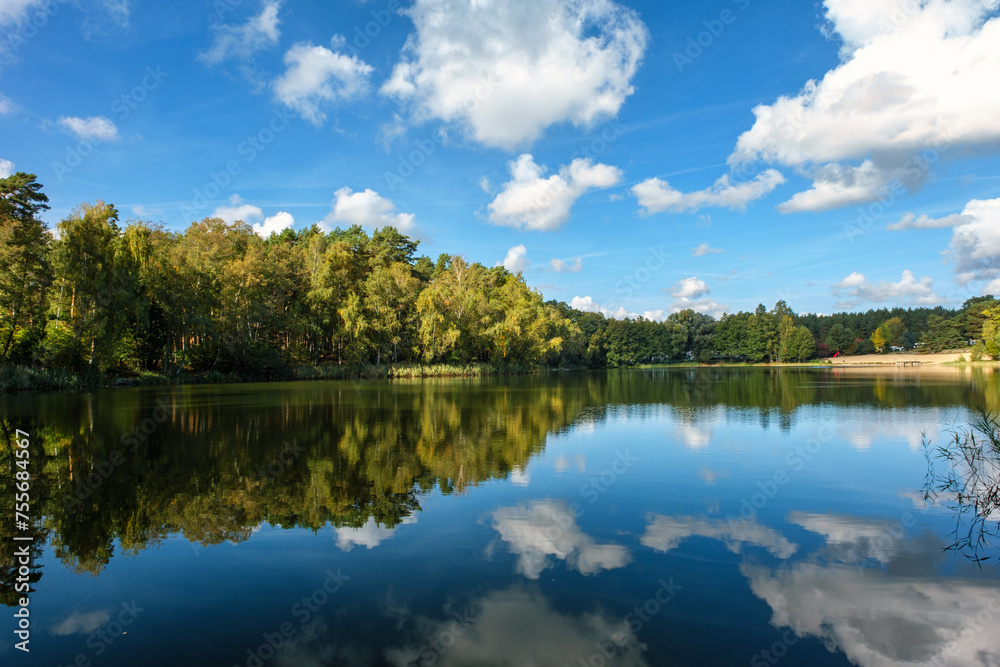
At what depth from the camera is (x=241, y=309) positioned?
5262 centimetres

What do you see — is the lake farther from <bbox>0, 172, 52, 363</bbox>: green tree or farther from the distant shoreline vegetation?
the distant shoreline vegetation

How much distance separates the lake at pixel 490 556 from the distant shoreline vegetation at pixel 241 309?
26552 millimetres

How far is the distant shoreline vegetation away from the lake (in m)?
26.6

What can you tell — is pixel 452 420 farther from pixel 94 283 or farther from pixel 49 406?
pixel 94 283

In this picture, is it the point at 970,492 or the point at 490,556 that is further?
the point at 970,492

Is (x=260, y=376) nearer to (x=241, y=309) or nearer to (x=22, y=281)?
(x=241, y=309)

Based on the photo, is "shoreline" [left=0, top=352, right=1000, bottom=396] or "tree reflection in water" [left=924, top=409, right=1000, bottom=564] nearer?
"tree reflection in water" [left=924, top=409, right=1000, bottom=564]

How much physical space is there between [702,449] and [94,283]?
4192 cm

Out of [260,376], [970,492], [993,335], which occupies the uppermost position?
[993,335]

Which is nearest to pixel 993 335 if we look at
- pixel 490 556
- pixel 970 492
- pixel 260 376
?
pixel 970 492

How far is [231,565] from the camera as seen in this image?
7105 mm

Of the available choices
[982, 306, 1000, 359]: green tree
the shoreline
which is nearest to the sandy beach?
the shoreline

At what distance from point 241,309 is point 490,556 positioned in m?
52.3

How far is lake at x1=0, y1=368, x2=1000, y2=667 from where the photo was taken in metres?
5.18
